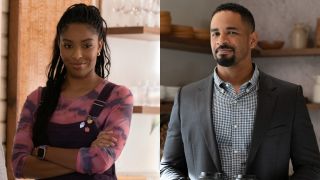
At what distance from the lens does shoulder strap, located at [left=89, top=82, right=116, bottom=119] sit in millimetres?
981

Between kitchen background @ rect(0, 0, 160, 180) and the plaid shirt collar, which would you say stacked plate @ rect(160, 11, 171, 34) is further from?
the plaid shirt collar

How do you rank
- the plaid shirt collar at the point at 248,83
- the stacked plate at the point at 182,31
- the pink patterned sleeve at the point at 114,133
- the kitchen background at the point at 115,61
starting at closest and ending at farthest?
the pink patterned sleeve at the point at 114,133 < the kitchen background at the point at 115,61 < the plaid shirt collar at the point at 248,83 < the stacked plate at the point at 182,31

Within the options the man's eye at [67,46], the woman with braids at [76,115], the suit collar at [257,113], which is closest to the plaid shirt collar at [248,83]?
the suit collar at [257,113]

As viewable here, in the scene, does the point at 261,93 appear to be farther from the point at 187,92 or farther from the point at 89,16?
the point at 89,16

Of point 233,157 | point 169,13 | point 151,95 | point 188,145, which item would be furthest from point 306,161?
point 169,13

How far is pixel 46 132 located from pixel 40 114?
0.04 m

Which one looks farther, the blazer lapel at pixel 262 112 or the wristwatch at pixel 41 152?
the blazer lapel at pixel 262 112

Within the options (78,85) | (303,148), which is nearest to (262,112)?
(303,148)

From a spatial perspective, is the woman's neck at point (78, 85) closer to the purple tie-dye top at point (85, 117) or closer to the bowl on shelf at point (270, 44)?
the purple tie-dye top at point (85, 117)

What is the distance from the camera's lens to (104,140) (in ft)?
3.18

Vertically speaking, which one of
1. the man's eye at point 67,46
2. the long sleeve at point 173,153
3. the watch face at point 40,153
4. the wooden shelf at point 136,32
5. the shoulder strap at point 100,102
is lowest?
the long sleeve at point 173,153

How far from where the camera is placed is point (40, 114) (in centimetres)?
100

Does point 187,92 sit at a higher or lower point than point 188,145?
higher

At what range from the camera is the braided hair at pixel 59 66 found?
0.99 m
